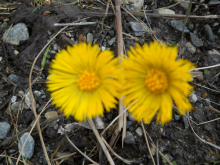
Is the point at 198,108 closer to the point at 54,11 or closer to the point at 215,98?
the point at 215,98

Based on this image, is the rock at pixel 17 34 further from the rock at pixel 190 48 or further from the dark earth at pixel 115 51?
the rock at pixel 190 48

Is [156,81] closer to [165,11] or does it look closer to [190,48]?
[190,48]

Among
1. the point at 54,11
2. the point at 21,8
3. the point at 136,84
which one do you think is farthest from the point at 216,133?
the point at 21,8

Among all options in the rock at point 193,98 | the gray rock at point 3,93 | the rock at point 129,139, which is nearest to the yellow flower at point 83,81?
the rock at point 129,139

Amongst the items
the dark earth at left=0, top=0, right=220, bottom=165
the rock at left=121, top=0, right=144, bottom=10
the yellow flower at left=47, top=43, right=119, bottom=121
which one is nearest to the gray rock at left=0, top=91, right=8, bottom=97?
the dark earth at left=0, top=0, right=220, bottom=165

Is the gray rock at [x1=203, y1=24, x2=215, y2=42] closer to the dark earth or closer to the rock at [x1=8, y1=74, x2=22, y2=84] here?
the dark earth

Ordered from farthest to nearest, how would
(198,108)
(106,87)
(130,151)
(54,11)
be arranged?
1. (54,11)
2. (198,108)
3. (130,151)
4. (106,87)
